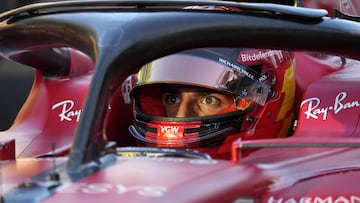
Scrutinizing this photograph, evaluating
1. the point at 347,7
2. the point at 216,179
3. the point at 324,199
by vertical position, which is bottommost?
the point at 324,199

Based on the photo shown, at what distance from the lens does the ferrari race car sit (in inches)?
55.5

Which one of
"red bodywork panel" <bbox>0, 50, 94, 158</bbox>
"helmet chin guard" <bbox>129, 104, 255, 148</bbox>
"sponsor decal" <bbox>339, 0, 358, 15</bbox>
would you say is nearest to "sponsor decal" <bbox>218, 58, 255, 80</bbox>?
"helmet chin guard" <bbox>129, 104, 255, 148</bbox>

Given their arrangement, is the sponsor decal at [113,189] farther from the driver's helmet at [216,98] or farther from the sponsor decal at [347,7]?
the sponsor decal at [347,7]

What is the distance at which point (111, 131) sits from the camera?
2.55 meters

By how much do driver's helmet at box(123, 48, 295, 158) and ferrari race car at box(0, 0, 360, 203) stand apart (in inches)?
8.2

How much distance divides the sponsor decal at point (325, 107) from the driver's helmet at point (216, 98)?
122mm

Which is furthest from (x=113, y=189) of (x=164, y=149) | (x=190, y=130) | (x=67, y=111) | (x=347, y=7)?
(x=347, y=7)

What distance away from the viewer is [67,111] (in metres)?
2.58

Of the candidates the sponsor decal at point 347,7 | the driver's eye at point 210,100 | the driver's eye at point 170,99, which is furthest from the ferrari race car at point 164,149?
the sponsor decal at point 347,7

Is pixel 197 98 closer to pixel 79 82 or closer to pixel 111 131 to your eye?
pixel 111 131

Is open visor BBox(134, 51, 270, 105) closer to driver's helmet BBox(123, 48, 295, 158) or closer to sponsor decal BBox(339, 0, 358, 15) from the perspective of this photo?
driver's helmet BBox(123, 48, 295, 158)

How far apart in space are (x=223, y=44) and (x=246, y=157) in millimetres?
273

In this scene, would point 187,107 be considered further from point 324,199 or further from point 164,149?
point 324,199

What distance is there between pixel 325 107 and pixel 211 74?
14.6 inches
